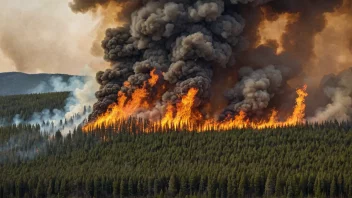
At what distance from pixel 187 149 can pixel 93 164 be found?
875 inches

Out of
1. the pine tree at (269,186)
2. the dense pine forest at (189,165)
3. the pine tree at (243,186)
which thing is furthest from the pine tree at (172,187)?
the pine tree at (269,186)

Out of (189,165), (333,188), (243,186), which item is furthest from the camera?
(189,165)

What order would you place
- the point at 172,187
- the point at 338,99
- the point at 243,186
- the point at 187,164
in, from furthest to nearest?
the point at 338,99 → the point at 187,164 → the point at 172,187 → the point at 243,186

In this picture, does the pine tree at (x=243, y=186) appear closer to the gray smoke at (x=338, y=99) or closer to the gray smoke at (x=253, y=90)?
the gray smoke at (x=253, y=90)

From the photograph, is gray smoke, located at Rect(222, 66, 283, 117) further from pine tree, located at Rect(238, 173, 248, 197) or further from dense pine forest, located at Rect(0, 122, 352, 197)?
pine tree, located at Rect(238, 173, 248, 197)

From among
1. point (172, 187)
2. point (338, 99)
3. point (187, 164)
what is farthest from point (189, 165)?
point (338, 99)

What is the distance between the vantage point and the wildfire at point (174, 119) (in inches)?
6757

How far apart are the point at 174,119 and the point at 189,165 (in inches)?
791

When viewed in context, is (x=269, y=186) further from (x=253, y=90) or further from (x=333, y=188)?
(x=253, y=90)

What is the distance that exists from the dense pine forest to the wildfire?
7.72 ft

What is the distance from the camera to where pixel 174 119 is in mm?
175750

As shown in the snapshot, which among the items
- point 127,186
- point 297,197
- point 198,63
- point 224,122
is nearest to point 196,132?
point 224,122

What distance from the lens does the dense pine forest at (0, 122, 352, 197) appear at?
144000mm

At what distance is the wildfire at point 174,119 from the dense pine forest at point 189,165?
7.72 feet
